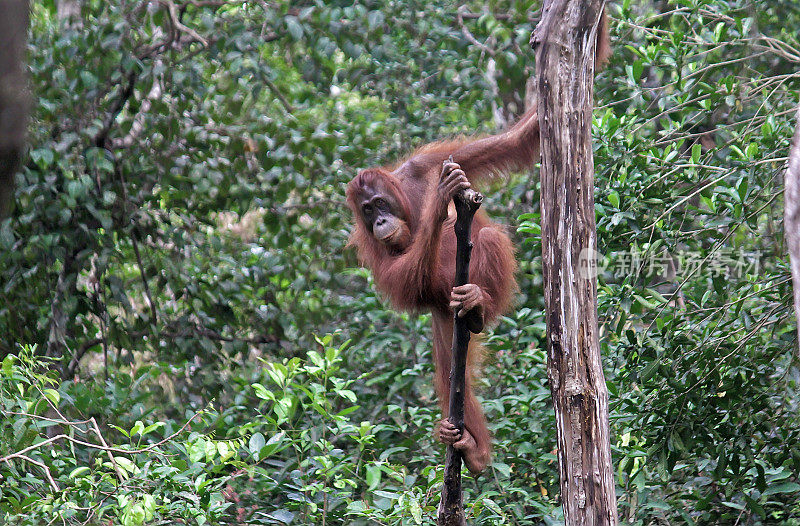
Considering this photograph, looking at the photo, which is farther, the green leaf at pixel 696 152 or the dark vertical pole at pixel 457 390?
the green leaf at pixel 696 152

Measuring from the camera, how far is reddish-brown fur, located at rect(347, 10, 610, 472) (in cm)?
371

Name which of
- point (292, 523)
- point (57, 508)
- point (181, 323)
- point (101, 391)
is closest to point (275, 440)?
point (292, 523)

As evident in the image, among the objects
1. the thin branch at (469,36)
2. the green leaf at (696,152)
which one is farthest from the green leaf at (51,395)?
the thin branch at (469,36)

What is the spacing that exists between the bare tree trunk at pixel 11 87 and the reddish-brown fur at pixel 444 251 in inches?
88.4

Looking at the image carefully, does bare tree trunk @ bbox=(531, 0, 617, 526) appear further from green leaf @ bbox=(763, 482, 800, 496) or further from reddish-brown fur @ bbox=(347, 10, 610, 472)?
green leaf @ bbox=(763, 482, 800, 496)

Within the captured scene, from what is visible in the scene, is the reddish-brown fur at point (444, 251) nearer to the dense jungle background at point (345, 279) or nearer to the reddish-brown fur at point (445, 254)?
the reddish-brown fur at point (445, 254)

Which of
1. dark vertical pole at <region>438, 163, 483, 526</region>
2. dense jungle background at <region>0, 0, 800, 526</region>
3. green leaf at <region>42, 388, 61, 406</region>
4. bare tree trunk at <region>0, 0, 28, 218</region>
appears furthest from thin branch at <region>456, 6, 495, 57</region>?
bare tree trunk at <region>0, 0, 28, 218</region>

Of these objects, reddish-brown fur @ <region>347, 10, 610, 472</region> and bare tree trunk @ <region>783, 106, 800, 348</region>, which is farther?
reddish-brown fur @ <region>347, 10, 610, 472</region>

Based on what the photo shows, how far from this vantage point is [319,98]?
6.47 meters

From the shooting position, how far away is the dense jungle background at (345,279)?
11.7ft

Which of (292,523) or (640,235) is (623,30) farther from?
(292,523)

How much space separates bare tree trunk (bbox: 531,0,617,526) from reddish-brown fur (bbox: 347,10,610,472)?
0.72 m

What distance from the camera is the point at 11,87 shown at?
1351 mm

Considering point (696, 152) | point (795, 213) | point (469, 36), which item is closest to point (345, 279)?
point (469, 36)
